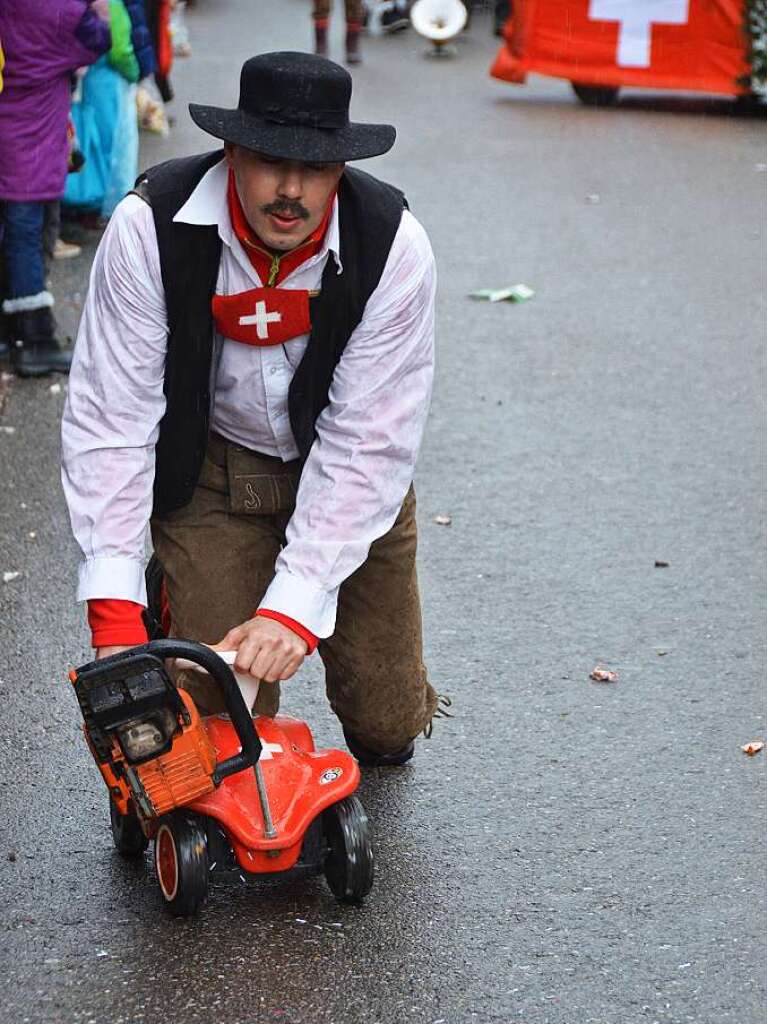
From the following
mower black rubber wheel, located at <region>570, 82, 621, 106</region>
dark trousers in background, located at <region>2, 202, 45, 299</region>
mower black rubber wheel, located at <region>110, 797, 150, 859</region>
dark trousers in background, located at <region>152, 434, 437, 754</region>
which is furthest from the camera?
mower black rubber wheel, located at <region>570, 82, 621, 106</region>

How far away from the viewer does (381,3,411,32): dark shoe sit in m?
18.3

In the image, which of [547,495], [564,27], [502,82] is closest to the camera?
[547,495]

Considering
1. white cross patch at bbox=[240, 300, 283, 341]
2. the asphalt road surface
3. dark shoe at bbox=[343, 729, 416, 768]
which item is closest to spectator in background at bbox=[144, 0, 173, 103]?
the asphalt road surface

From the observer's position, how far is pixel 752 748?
13.1ft

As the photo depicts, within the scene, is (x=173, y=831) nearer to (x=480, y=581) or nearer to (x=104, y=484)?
(x=104, y=484)

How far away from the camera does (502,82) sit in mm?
15727

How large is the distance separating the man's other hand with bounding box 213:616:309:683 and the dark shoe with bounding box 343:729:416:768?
82cm

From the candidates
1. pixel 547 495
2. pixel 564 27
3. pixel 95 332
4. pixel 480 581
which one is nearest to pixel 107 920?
pixel 95 332

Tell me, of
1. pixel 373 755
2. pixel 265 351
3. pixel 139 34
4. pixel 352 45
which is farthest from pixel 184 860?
pixel 352 45

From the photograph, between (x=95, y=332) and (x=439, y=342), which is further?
(x=439, y=342)

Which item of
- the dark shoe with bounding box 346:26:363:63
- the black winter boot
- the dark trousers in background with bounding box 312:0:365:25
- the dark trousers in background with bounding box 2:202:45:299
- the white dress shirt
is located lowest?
the dark shoe with bounding box 346:26:363:63

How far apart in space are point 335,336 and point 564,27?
11493mm

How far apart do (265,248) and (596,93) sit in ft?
38.5

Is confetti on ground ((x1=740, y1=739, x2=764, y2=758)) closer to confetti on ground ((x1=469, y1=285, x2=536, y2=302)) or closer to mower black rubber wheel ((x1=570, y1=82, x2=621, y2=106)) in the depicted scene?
confetti on ground ((x1=469, y1=285, x2=536, y2=302))
